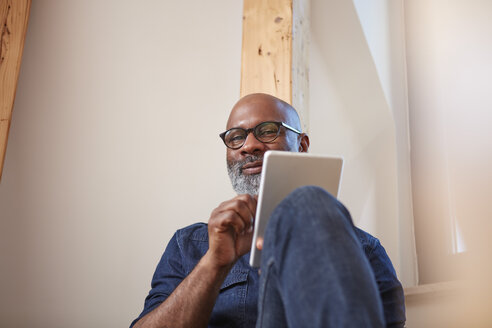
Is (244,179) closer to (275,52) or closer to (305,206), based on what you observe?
(275,52)

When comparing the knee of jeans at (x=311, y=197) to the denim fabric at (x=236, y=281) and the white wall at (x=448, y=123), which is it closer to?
the denim fabric at (x=236, y=281)

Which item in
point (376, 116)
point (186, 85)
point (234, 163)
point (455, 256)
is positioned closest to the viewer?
point (234, 163)

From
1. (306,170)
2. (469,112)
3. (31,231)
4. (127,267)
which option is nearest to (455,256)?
(469,112)

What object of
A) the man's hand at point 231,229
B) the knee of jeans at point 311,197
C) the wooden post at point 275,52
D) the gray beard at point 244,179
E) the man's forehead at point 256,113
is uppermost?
the wooden post at point 275,52

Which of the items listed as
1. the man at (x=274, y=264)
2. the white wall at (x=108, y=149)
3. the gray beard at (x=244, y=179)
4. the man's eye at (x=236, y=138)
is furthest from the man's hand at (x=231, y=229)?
the white wall at (x=108, y=149)

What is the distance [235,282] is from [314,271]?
656 millimetres

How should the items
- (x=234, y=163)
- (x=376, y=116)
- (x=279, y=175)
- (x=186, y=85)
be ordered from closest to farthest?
(x=279, y=175)
(x=234, y=163)
(x=186, y=85)
(x=376, y=116)

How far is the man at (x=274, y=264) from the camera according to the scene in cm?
52

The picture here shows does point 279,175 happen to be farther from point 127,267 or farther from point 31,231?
point 31,231

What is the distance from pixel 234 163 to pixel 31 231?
111 centimetres

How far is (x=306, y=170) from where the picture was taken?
82 cm

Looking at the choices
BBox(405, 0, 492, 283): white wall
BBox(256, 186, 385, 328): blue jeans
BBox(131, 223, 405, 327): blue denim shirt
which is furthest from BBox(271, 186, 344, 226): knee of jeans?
BBox(405, 0, 492, 283): white wall

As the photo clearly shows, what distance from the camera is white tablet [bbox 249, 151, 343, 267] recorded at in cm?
77

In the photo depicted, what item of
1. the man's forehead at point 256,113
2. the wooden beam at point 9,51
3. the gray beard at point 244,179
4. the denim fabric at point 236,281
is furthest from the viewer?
the wooden beam at point 9,51
